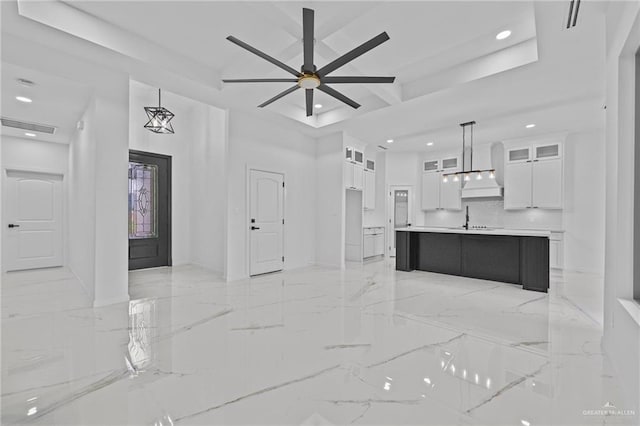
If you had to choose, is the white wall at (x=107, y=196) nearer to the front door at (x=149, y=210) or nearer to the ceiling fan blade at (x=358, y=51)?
the front door at (x=149, y=210)

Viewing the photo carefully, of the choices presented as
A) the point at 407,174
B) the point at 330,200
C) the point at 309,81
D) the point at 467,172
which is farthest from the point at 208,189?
the point at 467,172

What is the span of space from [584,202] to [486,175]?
1833mm

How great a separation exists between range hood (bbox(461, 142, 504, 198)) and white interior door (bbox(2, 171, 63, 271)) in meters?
9.15

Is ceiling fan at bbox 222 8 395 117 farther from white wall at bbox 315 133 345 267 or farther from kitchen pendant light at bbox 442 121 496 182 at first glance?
kitchen pendant light at bbox 442 121 496 182

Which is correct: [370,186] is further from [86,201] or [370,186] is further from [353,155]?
[86,201]

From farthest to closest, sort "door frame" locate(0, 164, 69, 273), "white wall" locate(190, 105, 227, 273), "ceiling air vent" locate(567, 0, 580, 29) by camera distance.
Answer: "white wall" locate(190, 105, 227, 273) → "door frame" locate(0, 164, 69, 273) → "ceiling air vent" locate(567, 0, 580, 29)

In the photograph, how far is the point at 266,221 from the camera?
19.0 ft

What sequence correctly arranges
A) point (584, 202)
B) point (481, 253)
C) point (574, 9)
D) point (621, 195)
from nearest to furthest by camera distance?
1. point (621, 195)
2. point (574, 9)
3. point (481, 253)
4. point (584, 202)

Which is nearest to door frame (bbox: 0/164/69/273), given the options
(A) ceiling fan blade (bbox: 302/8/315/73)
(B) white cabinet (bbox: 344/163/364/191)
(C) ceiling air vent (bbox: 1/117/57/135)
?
(C) ceiling air vent (bbox: 1/117/57/135)

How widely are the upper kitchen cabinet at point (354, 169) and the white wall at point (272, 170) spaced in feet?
2.54

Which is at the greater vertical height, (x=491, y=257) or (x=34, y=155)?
(x=34, y=155)

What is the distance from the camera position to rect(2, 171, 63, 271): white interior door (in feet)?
19.1

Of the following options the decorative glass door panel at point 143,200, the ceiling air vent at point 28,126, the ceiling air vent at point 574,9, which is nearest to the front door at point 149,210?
the decorative glass door panel at point 143,200

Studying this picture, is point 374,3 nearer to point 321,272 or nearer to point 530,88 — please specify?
point 530,88
